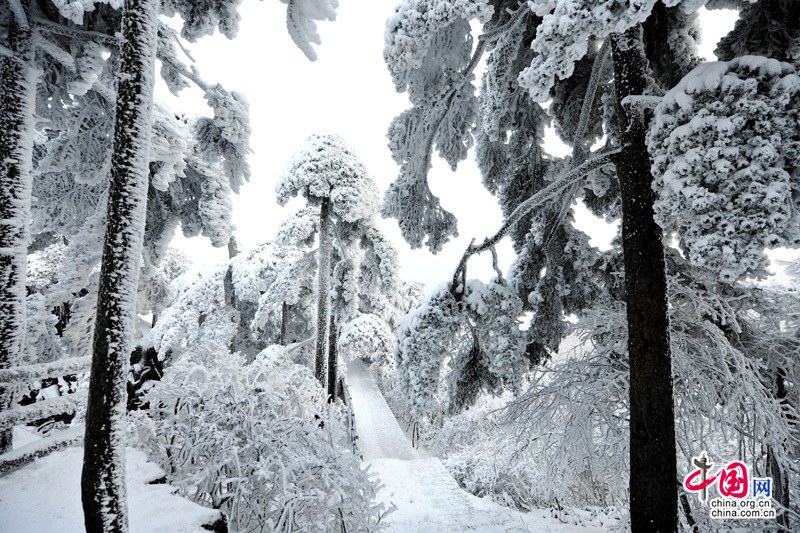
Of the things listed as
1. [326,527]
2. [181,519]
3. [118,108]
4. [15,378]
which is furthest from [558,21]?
[15,378]

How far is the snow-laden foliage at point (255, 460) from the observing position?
351 centimetres

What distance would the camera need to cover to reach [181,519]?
3305mm

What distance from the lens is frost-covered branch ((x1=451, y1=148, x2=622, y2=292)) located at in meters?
4.34

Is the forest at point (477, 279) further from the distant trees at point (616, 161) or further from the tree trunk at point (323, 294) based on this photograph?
the tree trunk at point (323, 294)

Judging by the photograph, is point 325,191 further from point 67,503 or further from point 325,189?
point 67,503

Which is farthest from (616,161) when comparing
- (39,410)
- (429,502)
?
(429,502)

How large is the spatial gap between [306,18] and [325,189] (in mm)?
7463

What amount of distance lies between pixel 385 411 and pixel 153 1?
15758 mm

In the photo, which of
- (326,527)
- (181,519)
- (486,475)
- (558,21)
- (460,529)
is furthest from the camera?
(486,475)

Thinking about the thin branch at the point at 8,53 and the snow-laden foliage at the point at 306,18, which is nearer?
the snow-laden foliage at the point at 306,18

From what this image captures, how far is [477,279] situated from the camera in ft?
19.6

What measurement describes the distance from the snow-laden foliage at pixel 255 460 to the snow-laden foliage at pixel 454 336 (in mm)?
1569

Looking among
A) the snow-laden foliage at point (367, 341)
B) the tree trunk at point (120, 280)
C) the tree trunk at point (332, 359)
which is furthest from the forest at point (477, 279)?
the snow-laden foliage at point (367, 341)

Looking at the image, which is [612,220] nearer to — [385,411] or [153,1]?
[153,1]
